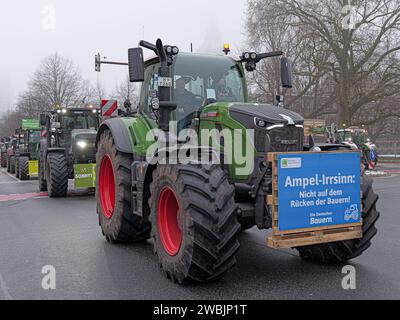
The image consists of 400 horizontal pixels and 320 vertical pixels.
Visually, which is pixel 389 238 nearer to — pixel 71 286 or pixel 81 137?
pixel 71 286

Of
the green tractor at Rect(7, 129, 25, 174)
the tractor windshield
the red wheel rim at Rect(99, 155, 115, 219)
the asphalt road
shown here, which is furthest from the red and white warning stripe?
the green tractor at Rect(7, 129, 25, 174)

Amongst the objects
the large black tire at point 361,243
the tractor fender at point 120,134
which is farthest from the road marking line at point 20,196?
the large black tire at point 361,243

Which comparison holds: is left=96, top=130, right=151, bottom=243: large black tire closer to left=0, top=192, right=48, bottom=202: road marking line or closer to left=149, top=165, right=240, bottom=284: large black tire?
left=149, top=165, right=240, bottom=284: large black tire

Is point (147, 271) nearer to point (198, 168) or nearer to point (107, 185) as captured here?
point (198, 168)

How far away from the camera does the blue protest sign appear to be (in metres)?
4.76

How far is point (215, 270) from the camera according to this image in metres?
4.66

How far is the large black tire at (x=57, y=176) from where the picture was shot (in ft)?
43.0

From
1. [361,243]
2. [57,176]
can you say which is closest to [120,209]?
[361,243]

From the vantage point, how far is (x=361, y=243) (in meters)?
5.42

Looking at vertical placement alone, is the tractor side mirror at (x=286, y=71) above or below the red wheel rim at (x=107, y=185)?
above

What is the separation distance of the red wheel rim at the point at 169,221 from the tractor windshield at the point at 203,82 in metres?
1.17

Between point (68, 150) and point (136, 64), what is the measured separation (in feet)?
30.2

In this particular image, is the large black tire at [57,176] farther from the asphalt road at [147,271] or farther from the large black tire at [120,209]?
the large black tire at [120,209]

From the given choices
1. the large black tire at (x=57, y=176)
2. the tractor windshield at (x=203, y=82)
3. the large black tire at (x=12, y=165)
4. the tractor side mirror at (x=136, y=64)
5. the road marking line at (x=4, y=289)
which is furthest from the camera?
the large black tire at (x=12, y=165)
